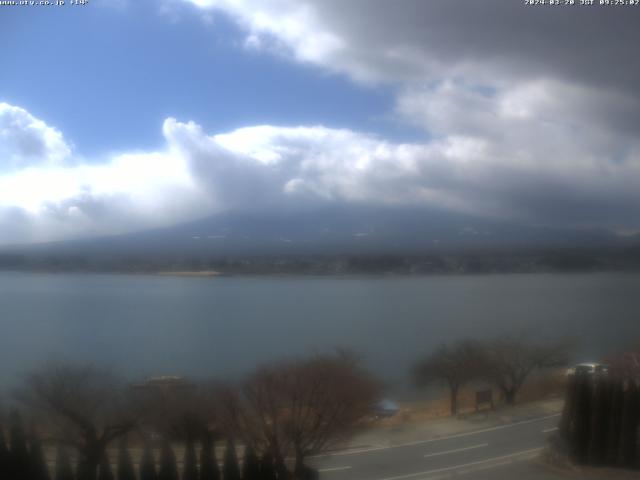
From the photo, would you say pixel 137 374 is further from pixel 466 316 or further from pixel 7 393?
pixel 466 316

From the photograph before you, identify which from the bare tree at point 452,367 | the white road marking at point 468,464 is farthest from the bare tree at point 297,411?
the bare tree at point 452,367

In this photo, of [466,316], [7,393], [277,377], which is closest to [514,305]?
[466,316]

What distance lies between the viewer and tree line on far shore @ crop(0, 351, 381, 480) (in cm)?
384

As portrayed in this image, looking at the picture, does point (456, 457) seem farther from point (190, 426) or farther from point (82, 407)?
point (82, 407)

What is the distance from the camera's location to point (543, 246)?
16.3 ft

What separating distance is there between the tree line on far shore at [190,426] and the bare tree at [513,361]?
1271 millimetres

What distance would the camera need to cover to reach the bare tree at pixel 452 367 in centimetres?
452

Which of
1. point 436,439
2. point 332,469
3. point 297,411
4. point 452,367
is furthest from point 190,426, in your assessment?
point 452,367

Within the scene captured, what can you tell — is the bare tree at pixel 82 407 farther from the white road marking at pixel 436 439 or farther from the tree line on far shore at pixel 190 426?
the white road marking at pixel 436 439

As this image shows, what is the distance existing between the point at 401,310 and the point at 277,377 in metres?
1.35

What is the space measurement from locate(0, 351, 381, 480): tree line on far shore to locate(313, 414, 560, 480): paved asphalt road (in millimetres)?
223

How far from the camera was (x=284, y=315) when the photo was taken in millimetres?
4512

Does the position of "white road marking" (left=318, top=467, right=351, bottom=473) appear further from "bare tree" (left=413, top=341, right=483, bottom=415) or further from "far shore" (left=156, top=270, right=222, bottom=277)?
"far shore" (left=156, top=270, right=222, bottom=277)

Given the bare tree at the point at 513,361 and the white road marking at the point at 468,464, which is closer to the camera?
the white road marking at the point at 468,464
